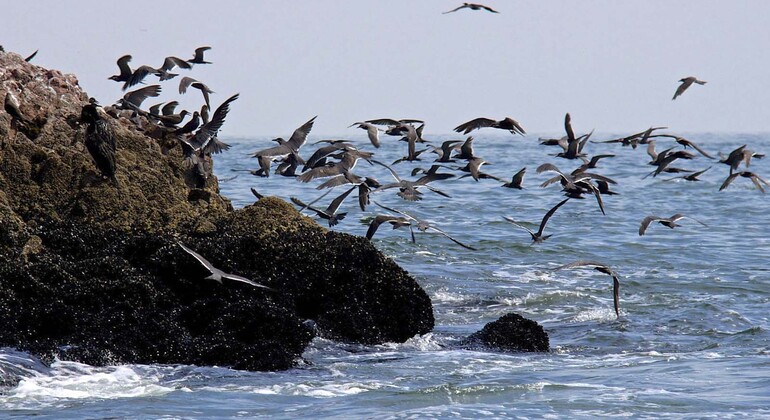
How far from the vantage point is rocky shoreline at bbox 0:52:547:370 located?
32.3 feet

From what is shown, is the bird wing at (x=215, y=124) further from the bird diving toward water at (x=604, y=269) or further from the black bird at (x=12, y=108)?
the bird diving toward water at (x=604, y=269)

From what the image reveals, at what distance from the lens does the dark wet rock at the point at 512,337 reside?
10984 mm

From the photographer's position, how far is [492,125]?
16.8 metres

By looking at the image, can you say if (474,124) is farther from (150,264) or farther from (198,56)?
(150,264)

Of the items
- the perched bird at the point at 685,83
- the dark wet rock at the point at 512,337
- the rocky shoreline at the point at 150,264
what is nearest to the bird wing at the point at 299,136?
the rocky shoreline at the point at 150,264

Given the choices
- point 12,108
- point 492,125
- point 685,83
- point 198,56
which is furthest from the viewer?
point 685,83

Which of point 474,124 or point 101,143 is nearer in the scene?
point 101,143

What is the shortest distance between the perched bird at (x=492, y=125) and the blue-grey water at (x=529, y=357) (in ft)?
6.51

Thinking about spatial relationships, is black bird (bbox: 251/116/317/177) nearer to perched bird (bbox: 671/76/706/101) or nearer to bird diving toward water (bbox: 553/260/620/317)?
bird diving toward water (bbox: 553/260/620/317)

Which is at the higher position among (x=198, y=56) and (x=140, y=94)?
(x=198, y=56)

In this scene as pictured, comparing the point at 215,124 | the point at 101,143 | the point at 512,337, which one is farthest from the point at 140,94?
the point at 512,337

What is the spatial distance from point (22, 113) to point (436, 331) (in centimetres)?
475

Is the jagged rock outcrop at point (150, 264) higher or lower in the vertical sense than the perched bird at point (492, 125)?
lower

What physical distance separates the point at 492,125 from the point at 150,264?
7.34 meters
